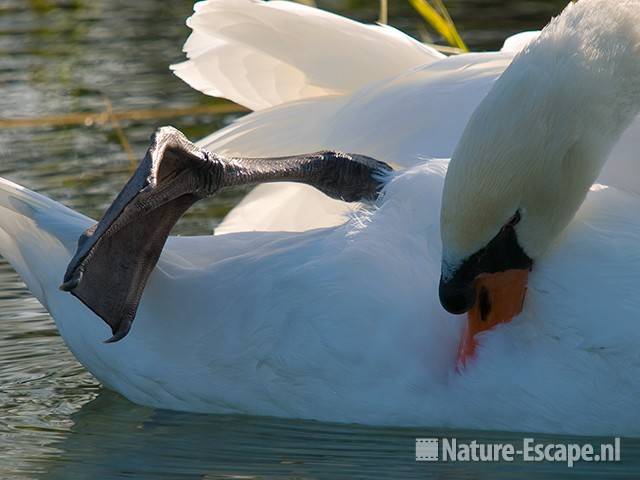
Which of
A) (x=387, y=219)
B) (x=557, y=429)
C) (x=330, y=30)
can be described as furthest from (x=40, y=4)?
(x=557, y=429)

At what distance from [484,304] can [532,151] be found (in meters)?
0.48

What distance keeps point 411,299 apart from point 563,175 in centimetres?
55

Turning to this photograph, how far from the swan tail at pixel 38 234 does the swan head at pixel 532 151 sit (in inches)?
56.9

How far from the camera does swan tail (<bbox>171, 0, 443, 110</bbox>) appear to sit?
585cm

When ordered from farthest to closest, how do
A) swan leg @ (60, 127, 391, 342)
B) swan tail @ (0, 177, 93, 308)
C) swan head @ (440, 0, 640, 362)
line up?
swan tail @ (0, 177, 93, 308) < swan leg @ (60, 127, 391, 342) < swan head @ (440, 0, 640, 362)

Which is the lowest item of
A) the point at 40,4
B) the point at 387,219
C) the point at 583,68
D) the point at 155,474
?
the point at 155,474

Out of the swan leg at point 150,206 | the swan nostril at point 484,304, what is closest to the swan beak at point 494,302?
the swan nostril at point 484,304

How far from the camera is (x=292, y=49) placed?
596 centimetres

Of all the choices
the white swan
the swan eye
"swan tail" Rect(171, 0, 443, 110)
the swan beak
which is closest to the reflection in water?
the white swan

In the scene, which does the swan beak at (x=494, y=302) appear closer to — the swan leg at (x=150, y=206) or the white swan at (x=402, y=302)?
the white swan at (x=402, y=302)

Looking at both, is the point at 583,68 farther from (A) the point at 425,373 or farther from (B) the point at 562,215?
(A) the point at 425,373

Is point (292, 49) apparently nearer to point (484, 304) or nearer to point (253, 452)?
point (484, 304)

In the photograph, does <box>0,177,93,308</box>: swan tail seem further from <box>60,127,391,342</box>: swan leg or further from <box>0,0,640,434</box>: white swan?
<box>60,127,391,342</box>: swan leg

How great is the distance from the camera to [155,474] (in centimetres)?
440
